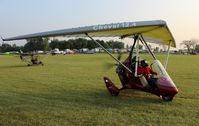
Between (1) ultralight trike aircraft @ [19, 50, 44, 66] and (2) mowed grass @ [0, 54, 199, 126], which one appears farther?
(1) ultralight trike aircraft @ [19, 50, 44, 66]

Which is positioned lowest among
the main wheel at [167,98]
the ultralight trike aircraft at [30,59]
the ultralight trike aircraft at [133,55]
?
the ultralight trike aircraft at [30,59]

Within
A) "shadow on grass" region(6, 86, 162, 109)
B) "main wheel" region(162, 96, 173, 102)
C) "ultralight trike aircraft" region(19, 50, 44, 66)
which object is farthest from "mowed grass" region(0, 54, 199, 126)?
"ultralight trike aircraft" region(19, 50, 44, 66)

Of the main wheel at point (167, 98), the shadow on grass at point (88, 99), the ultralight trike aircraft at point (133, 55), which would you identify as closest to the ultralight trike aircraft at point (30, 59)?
the shadow on grass at point (88, 99)

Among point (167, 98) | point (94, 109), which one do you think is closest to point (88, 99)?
point (94, 109)

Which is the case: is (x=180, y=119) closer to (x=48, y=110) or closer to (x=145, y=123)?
(x=145, y=123)

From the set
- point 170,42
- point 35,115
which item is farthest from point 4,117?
point 170,42

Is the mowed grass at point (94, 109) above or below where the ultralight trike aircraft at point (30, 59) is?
Answer: above

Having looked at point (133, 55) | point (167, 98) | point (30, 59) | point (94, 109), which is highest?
point (133, 55)

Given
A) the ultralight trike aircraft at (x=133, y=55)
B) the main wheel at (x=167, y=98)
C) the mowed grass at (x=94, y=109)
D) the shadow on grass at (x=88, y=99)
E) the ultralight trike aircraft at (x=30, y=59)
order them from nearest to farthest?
the mowed grass at (x=94, y=109), the ultralight trike aircraft at (x=133, y=55), the shadow on grass at (x=88, y=99), the main wheel at (x=167, y=98), the ultralight trike aircraft at (x=30, y=59)

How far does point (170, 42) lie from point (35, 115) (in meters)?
6.95

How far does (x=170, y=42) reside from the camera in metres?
12.3

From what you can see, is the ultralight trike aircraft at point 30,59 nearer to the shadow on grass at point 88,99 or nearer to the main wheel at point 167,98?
the shadow on grass at point 88,99

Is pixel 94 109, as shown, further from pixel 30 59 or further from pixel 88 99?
pixel 30 59

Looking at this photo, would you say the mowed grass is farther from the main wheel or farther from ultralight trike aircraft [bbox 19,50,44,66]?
ultralight trike aircraft [bbox 19,50,44,66]
